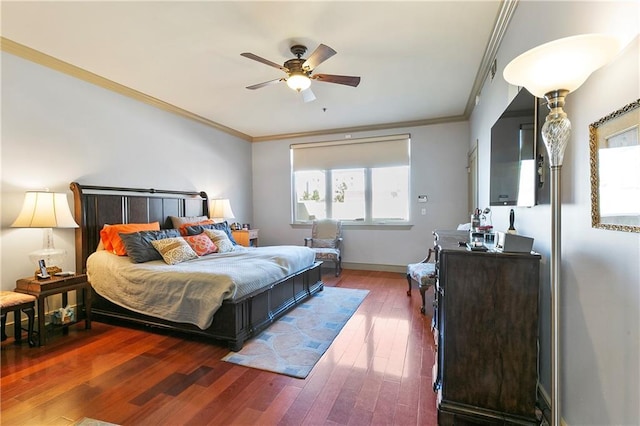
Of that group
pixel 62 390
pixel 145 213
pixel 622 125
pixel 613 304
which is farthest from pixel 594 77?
pixel 145 213

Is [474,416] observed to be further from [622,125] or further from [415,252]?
[415,252]

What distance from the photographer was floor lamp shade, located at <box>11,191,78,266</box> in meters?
2.65

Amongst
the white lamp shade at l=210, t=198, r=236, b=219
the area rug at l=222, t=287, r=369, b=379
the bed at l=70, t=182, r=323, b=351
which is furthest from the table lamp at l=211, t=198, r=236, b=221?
the area rug at l=222, t=287, r=369, b=379

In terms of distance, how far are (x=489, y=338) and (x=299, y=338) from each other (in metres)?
1.67

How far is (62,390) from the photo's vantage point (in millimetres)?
2004

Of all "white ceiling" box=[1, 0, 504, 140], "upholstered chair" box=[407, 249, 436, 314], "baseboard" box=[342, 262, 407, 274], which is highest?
"white ceiling" box=[1, 0, 504, 140]

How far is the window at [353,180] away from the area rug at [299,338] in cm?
218

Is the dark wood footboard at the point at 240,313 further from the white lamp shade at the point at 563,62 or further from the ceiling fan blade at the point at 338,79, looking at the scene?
the white lamp shade at the point at 563,62

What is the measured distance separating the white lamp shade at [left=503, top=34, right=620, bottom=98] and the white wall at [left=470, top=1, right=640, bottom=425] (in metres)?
0.13

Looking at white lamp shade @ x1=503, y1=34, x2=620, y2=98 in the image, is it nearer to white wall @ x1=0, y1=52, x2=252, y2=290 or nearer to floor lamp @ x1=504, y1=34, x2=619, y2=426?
floor lamp @ x1=504, y1=34, x2=619, y2=426

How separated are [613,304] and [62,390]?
10.3ft

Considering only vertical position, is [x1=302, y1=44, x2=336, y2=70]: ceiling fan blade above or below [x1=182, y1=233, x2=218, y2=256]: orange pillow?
above

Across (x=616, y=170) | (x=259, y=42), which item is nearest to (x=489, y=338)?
(x=616, y=170)

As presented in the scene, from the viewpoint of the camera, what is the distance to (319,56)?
2.50 metres
